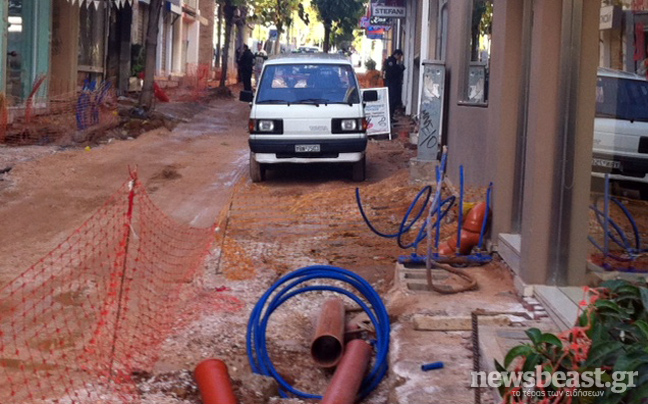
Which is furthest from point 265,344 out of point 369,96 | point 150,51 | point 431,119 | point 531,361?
point 150,51

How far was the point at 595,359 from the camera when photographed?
11.0ft

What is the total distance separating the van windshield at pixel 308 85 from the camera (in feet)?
46.4

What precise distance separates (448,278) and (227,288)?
1.94 m

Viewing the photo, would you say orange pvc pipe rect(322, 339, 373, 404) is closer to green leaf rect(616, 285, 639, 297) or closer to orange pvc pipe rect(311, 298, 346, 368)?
orange pvc pipe rect(311, 298, 346, 368)

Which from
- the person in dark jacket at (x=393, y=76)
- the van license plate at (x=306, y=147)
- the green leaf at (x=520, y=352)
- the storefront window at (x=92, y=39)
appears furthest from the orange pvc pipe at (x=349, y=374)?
the storefront window at (x=92, y=39)

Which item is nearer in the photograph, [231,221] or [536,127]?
[536,127]

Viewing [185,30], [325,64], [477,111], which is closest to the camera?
[477,111]

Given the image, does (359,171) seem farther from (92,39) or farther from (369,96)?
(92,39)

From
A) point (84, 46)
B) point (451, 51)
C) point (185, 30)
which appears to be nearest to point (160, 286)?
point (451, 51)

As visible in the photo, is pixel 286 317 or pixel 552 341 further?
pixel 286 317

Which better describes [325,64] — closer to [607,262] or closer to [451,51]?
[451,51]

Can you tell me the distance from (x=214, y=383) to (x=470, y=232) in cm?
386

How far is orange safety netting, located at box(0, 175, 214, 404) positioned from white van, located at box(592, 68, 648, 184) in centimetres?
343

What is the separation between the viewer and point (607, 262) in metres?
6.36
